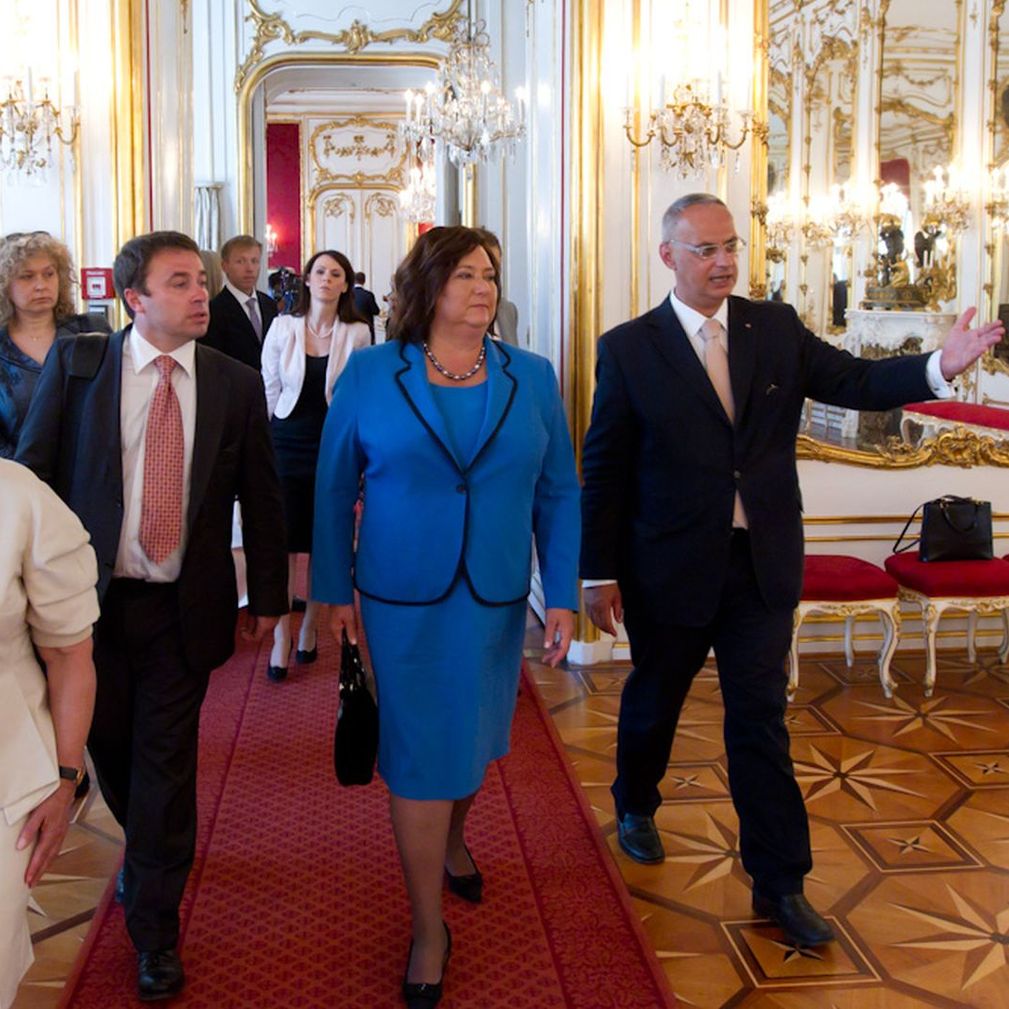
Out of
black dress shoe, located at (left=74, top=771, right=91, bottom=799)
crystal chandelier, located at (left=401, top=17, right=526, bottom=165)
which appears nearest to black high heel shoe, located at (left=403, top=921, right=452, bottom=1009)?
black dress shoe, located at (left=74, top=771, right=91, bottom=799)

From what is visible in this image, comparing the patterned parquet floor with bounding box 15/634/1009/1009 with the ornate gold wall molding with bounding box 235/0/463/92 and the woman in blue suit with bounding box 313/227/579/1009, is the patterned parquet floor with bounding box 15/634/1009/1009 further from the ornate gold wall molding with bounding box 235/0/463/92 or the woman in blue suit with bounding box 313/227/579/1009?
the ornate gold wall molding with bounding box 235/0/463/92

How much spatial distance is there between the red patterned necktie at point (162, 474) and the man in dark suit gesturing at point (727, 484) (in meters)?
1.05

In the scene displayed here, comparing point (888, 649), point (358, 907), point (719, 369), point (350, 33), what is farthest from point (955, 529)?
point (350, 33)

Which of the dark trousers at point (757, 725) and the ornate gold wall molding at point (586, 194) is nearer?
the dark trousers at point (757, 725)

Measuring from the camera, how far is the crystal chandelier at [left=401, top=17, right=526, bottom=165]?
331 inches

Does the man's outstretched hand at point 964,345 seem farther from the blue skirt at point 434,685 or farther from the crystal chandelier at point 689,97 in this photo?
the crystal chandelier at point 689,97

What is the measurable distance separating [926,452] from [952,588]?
925mm

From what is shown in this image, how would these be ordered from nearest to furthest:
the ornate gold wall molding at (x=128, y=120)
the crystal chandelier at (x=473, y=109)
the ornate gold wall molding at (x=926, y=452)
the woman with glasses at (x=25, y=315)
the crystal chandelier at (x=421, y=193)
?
1. the woman with glasses at (x=25, y=315)
2. the ornate gold wall molding at (x=128, y=120)
3. the ornate gold wall molding at (x=926, y=452)
4. the crystal chandelier at (x=473, y=109)
5. the crystal chandelier at (x=421, y=193)

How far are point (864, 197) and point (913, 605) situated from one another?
6.77ft

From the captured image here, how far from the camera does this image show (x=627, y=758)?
3773 mm

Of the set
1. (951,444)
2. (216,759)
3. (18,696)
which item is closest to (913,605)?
(951,444)

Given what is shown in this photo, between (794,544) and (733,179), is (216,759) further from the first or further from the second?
(733,179)

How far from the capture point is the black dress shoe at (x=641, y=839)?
3.81 m

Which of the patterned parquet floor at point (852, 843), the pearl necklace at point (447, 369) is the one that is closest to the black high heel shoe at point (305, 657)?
the patterned parquet floor at point (852, 843)
